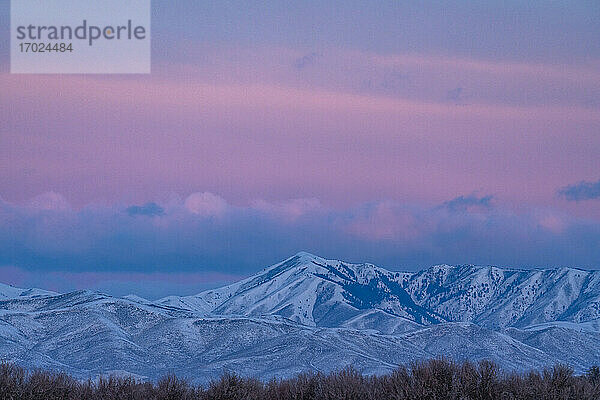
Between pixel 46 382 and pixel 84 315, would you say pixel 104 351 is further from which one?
pixel 46 382

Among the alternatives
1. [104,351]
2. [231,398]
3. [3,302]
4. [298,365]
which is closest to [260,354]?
[298,365]

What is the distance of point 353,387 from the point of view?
32.8m

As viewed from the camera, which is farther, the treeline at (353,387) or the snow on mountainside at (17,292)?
the snow on mountainside at (17,292)

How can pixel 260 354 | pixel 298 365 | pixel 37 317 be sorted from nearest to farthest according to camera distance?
pixel 298 365, pixel 260 354, pixel 37 317

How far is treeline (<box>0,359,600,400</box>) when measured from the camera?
103 feet

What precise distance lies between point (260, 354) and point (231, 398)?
106m

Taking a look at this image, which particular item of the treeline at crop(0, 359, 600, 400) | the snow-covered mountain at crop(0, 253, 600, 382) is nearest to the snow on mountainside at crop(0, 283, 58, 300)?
the snow-covered mountain at crop(0, 253, 600, 382)

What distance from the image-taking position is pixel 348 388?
107 ft

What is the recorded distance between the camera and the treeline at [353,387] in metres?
31.4

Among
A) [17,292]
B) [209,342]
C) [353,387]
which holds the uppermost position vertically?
[17,292]

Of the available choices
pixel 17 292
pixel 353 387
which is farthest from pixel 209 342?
pixel 353 387

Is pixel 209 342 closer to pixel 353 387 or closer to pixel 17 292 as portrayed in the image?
pixel 17 292

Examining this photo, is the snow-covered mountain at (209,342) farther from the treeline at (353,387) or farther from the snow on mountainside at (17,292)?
the treeline at (353,387)

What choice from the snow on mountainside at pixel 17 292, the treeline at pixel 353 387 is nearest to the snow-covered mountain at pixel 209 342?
the snow on mountainside at pixel 17 292
